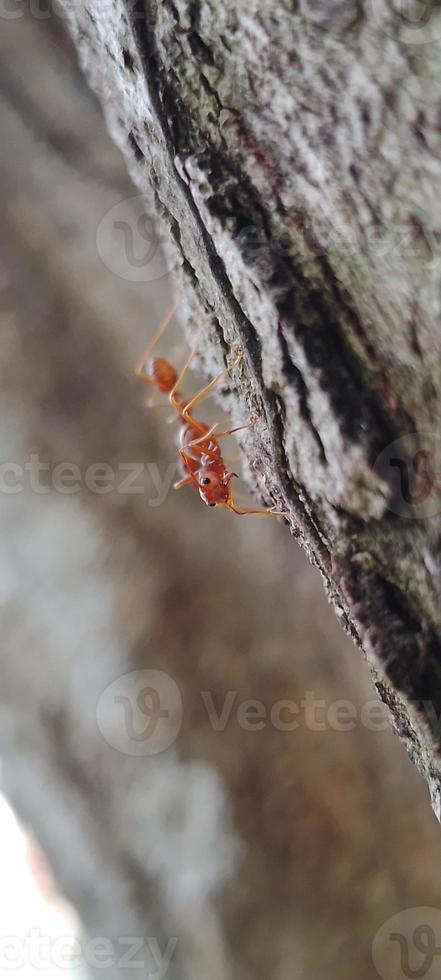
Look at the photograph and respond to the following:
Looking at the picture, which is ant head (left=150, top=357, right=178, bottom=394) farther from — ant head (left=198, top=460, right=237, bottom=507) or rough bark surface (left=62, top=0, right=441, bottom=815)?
rough bark surface (left=62, top=0, right=441, bottom=815)

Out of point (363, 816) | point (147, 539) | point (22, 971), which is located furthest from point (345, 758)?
point (22, 971)

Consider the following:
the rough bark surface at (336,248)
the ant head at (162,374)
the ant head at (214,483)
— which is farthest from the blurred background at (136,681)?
the rough bark surface at (336,248)

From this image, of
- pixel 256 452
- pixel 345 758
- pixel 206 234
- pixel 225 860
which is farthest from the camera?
pixel 345 758

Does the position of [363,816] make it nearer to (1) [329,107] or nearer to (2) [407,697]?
(2) [407,697]

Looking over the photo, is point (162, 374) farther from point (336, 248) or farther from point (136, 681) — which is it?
point (336, 248)

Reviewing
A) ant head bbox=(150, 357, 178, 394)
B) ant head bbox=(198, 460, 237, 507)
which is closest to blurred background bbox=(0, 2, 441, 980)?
ant head bbox=(150, 357, 178, 394)
